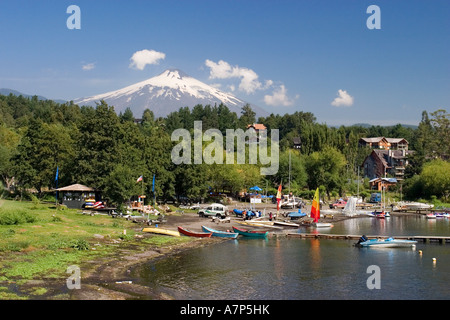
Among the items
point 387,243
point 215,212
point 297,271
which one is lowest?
point 297,271

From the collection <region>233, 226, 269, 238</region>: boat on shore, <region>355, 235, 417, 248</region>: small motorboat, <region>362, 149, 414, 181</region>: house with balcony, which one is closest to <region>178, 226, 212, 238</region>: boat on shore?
<region>233, 226, 269, 238</region>: boat on shore

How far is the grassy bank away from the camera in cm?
2868

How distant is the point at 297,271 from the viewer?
3694 centimetres

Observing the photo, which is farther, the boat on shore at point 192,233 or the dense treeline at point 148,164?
the dense treeline at point 148,164

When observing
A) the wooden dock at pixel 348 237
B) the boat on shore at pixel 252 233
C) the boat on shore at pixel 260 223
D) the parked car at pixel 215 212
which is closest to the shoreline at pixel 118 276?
the boat on shore at pixel 252 233

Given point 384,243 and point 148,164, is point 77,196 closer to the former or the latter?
point 148,164

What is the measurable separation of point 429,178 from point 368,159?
36667mm

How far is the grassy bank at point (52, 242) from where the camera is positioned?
28678mm

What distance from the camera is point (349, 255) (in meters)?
44.6

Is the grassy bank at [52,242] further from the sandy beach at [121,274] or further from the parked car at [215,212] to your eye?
the parked car at [215,212]

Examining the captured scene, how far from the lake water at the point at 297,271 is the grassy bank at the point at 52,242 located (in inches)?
207

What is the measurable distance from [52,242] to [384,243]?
34.8 meters

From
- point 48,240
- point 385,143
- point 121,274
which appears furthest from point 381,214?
point 385,143

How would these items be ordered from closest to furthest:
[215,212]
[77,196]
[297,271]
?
[297,271] < [77,196] < [215,212]
